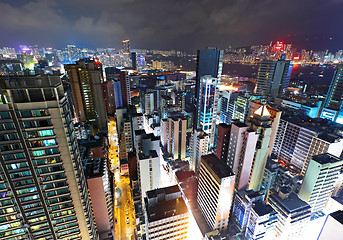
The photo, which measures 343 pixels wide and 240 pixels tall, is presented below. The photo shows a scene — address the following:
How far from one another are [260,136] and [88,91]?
68414mm

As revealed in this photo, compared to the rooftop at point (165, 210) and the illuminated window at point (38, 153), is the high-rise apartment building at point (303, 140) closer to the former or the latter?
the rooftop at point (165, 210)

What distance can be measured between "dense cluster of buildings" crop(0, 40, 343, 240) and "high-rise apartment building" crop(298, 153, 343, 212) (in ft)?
0.81

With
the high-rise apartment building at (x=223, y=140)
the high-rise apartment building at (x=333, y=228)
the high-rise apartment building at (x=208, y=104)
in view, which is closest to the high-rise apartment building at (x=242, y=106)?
the high-rise apartment building at (x=208, y=104)

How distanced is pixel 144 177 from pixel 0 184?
25.1 m

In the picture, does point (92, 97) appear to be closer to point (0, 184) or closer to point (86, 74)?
point (86, 74)

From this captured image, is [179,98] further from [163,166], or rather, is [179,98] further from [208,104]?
[163,166]

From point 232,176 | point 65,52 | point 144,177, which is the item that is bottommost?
point 144,177

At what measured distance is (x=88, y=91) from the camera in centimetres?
7319

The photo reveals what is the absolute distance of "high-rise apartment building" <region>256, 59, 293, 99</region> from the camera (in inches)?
3396

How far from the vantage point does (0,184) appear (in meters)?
18.1

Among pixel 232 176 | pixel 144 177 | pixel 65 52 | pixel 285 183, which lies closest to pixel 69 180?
pixel 144 177

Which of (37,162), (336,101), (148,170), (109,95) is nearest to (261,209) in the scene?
(148,170)

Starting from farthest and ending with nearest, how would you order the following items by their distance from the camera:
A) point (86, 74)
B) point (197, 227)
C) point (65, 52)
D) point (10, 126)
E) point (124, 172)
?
1. point (65, 52)
2. point (86, 74)
3. point (124, 172)
4. point (197, 227)
5. point (10, 126)

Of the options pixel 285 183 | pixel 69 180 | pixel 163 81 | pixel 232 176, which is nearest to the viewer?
pixel 69 180
